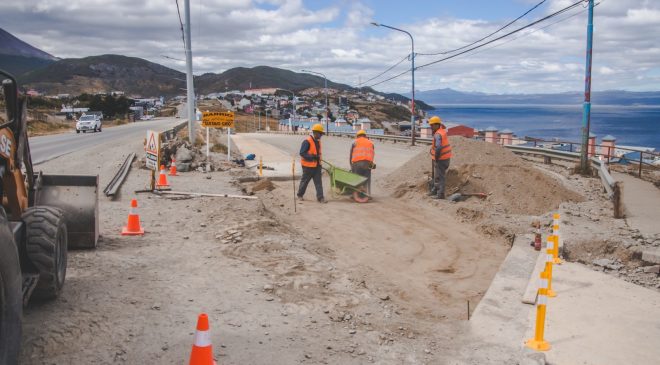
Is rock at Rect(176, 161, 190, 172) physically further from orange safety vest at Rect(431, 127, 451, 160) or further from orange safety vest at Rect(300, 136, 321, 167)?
orange safety vest at Rect(431, 127, 451, 160)

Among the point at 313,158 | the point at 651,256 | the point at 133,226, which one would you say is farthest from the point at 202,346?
the point at 313,158

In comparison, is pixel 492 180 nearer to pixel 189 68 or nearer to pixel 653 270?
pixel 653 270

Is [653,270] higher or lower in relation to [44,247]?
lower

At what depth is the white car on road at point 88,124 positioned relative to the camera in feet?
153

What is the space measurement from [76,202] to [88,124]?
1689 inches

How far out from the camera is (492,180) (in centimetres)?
1539

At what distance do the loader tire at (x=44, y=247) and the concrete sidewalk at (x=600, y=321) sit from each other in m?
4.69

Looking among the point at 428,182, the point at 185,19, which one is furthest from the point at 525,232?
the point at 185,19

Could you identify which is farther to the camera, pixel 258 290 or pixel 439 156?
pixel 439 156

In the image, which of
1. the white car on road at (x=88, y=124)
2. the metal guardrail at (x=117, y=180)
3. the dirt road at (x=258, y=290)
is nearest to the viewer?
the dirt road at (x=258, y=290)

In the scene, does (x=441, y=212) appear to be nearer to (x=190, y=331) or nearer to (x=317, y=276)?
(x=317, y=276)

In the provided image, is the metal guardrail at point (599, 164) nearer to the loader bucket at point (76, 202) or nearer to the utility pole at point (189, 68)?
the loader bucket at point (76, 202)

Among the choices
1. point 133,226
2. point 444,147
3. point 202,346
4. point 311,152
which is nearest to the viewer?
point 202,346

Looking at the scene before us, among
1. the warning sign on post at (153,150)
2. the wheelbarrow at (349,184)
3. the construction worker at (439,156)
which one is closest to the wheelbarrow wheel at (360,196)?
the wheelbarrow at (349,184)
